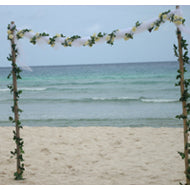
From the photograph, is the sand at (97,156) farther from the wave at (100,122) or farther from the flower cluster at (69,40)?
the flower cluster at (69,40)

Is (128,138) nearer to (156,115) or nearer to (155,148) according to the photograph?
(155,148)

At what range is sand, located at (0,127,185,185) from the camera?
353cm

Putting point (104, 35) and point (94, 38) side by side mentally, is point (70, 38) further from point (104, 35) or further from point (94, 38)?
point (104, 35)

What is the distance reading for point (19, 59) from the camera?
3273mm

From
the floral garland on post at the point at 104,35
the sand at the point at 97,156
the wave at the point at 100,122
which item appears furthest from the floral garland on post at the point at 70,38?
the wave at the point at 100,122

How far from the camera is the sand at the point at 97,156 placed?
139 inches

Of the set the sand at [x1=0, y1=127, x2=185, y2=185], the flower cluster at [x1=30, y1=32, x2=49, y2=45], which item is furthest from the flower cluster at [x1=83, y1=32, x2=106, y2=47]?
the sand at [x1=0, y1=127, x2=185, y2=185]

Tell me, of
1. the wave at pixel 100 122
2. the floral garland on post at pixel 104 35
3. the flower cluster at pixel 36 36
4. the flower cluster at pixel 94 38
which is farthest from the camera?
the wave at pixel 100 122

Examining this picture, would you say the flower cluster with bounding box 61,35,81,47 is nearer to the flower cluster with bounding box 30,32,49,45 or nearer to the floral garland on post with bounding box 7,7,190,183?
the floral garland on post with bounding box 7,7,190,183

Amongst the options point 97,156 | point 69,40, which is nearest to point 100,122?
point 97,156

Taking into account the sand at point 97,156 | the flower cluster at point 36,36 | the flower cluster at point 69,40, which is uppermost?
the flower cluster at point 36,36

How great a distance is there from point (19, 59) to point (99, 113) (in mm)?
5735

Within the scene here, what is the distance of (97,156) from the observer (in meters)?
4.45

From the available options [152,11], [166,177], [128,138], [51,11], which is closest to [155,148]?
[128,138]
